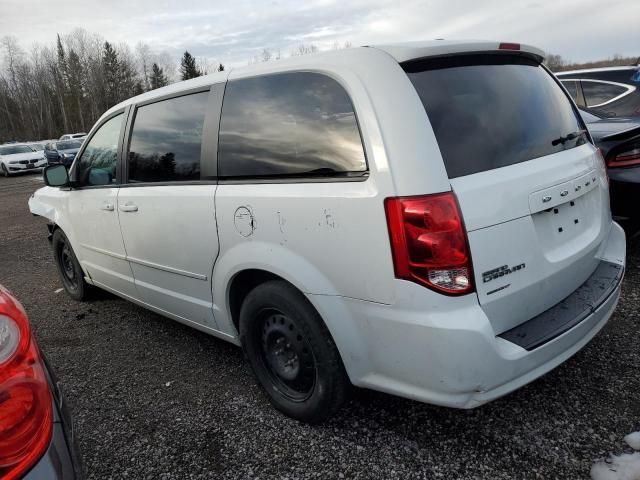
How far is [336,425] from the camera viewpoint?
250cm

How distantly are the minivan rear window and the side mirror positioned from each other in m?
2.98

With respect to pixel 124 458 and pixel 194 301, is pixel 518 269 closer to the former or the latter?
pixel 194 301

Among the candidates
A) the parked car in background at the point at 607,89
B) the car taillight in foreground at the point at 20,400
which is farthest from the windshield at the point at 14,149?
the car taillight in foreground at the point at 20,400

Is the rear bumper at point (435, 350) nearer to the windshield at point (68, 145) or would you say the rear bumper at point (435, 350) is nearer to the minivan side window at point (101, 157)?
the minivan side window at point (101, 157)

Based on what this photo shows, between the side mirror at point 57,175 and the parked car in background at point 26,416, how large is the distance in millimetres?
2711

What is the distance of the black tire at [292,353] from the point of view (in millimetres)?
2250

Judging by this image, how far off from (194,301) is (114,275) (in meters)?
1.16

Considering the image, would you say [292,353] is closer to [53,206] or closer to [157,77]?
[53,206]

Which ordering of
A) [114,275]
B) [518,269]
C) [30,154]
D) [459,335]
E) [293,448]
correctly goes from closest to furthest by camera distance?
1. [459,335]
2. [518,269]
3. [293,448]
4. [114,275]
5. [30,154]

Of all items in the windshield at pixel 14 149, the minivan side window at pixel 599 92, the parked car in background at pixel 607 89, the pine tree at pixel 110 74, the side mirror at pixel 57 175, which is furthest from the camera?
the pine tree at pixel 110 74

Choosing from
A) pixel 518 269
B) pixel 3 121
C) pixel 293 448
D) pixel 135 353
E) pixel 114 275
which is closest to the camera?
pixel 518 269

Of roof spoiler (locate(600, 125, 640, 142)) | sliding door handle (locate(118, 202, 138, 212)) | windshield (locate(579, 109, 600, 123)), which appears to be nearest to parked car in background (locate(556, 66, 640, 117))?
windshield (locate(579, 109, 600, 123))

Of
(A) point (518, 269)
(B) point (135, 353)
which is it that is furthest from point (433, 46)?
(B) point (135, 353)

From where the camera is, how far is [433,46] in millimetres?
2121
